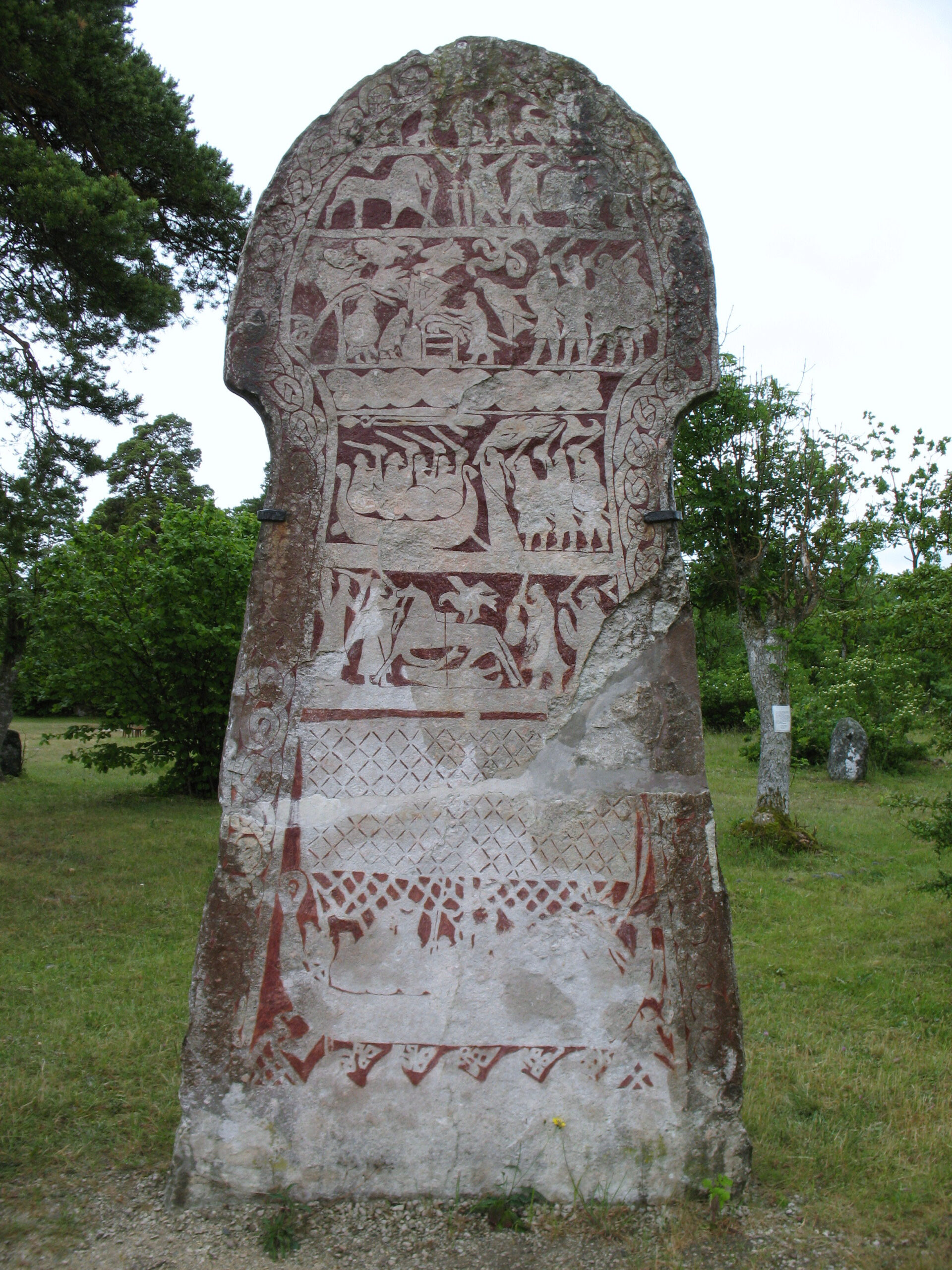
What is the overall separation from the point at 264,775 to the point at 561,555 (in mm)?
1122

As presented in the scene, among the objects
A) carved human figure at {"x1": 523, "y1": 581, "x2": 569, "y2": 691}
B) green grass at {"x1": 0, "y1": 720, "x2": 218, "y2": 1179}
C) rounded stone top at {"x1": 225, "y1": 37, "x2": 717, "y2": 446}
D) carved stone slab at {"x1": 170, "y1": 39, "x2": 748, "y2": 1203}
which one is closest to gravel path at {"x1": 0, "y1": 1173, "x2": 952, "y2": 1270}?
carved stone slab at {"x1": 170, "y1": 39, "x2": 748, "y2": 1203}

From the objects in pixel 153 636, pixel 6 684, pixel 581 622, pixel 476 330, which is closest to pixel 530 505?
pixel 581 622

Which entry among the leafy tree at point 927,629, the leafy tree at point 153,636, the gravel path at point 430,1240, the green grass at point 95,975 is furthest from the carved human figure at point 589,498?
the leafy tree at point 153,636

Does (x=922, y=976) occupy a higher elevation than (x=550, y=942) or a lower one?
lower

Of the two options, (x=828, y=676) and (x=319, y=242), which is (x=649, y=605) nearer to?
(x=319, y=242)

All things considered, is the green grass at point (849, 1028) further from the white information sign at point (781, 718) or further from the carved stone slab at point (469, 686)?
the white information sign at point (781, 718)

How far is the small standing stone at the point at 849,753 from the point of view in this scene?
13781 mm

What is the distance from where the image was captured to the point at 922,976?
5027 mm

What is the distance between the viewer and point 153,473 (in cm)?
2873

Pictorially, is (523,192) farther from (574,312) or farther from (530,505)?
(530,505)

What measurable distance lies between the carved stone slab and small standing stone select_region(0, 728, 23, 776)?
1180cm

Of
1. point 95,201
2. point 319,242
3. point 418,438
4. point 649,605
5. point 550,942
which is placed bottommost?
point 550,942

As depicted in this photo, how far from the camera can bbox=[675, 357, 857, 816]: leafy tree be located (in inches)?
343

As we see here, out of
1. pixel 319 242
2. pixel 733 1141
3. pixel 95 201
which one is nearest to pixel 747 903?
pixel 733 1141
